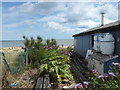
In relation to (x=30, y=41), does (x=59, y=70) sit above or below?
below

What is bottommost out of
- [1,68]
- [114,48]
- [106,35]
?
[1,68]

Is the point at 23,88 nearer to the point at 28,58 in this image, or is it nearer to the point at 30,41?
the point at 28,58

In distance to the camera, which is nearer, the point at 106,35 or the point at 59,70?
the point at 59,70

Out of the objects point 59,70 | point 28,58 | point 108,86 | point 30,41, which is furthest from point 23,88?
point 30,41

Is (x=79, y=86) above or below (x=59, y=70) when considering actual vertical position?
above

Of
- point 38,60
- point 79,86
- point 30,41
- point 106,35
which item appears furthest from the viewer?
point 30,41

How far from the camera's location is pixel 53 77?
5.21m

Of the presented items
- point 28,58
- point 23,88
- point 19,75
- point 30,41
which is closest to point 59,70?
point 23,88

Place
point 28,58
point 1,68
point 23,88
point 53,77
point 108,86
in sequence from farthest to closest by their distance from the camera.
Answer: point 28,58 → point 1,68 → point 53,77 → point 23,88 → point 108,86

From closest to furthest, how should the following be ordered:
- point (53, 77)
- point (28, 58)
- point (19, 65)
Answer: point (53, 77) < point (19, 65) < point (28, 58)

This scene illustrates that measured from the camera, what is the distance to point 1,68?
582cm

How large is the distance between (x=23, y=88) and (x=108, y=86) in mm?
2810

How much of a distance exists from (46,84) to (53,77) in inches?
35.1

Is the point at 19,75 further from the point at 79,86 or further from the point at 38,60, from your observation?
the point at 79,86
